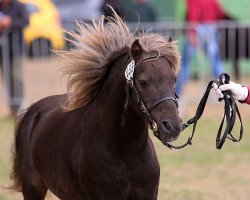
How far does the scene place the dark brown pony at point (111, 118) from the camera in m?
5.37

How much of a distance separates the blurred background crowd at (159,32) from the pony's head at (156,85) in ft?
25.3

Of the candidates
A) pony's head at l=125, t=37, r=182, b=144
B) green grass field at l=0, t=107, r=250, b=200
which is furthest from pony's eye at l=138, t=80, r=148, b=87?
green grass field at l=0, t=107, r=250, b=200

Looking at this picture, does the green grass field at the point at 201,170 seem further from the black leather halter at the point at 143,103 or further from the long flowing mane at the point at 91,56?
the black leather halter at the point at 143,103

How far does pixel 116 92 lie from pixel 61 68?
0.75 meters

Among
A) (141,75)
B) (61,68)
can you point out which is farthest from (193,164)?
(141,75)

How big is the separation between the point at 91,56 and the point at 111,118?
23.8 inches

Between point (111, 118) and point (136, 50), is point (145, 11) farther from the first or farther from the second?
point (136, 50)

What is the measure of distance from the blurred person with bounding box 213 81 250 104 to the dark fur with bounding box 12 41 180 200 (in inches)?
22.5

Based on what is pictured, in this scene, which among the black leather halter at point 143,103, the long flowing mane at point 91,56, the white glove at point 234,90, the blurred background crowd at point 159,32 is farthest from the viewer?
the blurred background crowd at point 159,32

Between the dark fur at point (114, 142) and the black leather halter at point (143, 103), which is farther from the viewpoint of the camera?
the dark fur at point (114, 142)

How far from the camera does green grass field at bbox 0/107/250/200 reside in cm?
866

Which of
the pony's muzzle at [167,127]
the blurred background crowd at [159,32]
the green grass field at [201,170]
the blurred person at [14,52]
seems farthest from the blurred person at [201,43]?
the pony's muzzle at [167,127]

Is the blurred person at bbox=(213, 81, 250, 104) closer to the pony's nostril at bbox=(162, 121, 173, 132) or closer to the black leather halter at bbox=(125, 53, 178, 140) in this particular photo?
the black leather halter at bbox=(125, 53, 178, 140)

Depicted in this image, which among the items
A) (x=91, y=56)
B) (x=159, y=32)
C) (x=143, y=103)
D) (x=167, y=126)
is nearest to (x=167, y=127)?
(x=167, y=126)
